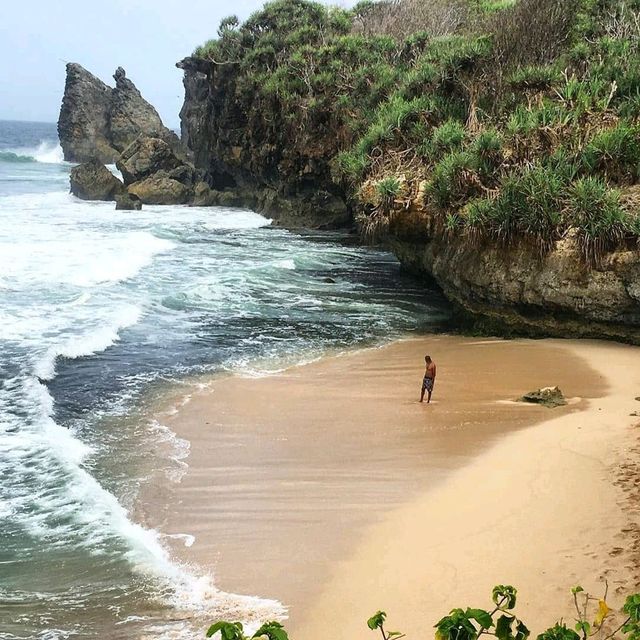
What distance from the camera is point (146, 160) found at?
136 ft

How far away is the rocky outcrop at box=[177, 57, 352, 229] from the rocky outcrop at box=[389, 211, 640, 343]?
1368 centimetres

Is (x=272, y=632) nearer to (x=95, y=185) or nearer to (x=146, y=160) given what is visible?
(x=146, y=160)

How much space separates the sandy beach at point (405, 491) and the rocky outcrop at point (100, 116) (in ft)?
230

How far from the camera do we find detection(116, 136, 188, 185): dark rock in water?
4128 centimetres

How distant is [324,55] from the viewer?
31.2 m

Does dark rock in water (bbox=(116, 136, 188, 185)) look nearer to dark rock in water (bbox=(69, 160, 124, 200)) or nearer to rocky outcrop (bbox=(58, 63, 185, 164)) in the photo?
dark rock in water (bbox=(69, 160, 124, 200))

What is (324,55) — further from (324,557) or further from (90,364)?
(324,557)

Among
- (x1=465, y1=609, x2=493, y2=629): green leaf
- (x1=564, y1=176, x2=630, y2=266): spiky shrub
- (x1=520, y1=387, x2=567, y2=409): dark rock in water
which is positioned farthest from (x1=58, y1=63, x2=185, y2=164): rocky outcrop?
(x1=465, y1=609, x2=493, y2=629): green leaf

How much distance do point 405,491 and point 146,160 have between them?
3670 centimetres

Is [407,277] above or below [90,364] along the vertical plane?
above

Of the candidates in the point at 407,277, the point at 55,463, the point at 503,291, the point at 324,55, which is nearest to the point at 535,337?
the point at 503,291

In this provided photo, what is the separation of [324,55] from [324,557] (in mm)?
27860

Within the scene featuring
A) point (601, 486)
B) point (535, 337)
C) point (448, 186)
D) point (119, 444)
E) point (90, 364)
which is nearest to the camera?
point (601, 486)

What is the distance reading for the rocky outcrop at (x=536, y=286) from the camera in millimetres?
13578
